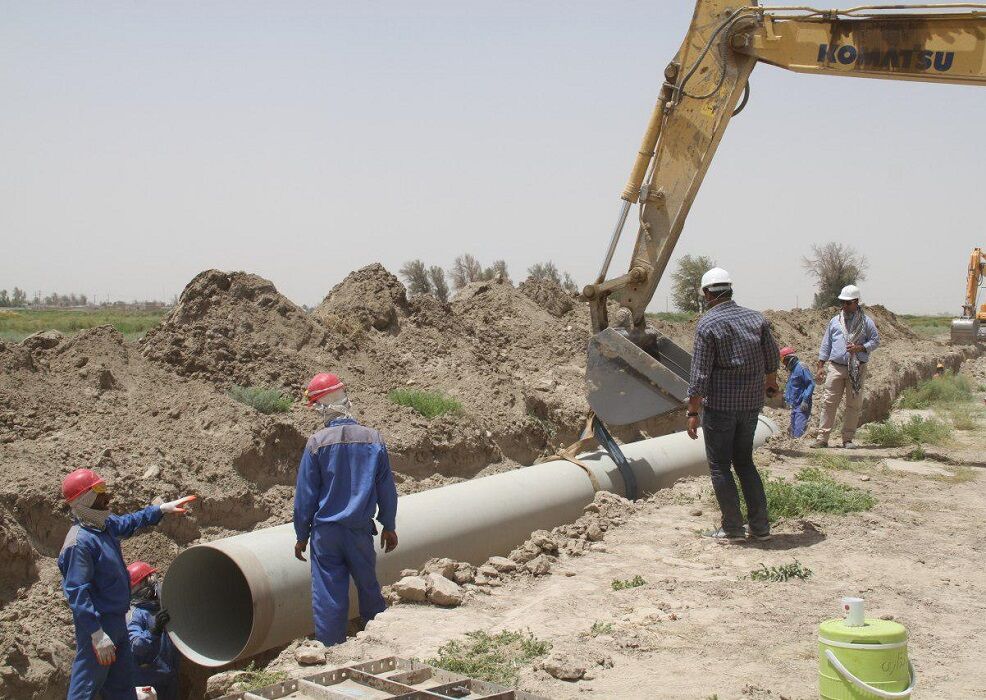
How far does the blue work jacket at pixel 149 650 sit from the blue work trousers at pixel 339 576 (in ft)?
4.30

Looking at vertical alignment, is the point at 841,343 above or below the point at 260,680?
above

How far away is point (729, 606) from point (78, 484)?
12.3 feet

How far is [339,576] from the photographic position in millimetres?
5961

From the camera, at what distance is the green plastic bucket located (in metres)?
3.64

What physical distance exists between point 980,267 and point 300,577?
2850cm

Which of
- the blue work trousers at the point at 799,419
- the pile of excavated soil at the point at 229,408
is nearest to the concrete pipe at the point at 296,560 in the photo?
the pile of excavated soil at the point at 229,408

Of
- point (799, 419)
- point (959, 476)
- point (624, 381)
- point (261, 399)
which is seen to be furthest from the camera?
point (799, 419)

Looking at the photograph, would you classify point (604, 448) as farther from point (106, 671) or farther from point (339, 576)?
point (106, 671)

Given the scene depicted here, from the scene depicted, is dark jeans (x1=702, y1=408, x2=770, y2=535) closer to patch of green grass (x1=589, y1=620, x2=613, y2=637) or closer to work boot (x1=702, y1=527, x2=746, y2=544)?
work boot (x1=702, y1=527, x2=746, y2=544)

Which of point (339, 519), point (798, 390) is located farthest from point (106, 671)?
point (798, 390)

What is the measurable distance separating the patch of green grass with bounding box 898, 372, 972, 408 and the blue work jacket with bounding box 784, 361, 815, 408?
19.6ft

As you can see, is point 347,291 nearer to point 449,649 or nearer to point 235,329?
point 235,329

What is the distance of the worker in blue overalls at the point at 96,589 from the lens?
556 cm

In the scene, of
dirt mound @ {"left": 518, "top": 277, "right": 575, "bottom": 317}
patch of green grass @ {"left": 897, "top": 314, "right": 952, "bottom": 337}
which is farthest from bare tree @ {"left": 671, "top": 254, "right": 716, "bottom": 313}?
dirt mound @ {"left": 518, "top": 277, "right": 575, "bottom": 317}
